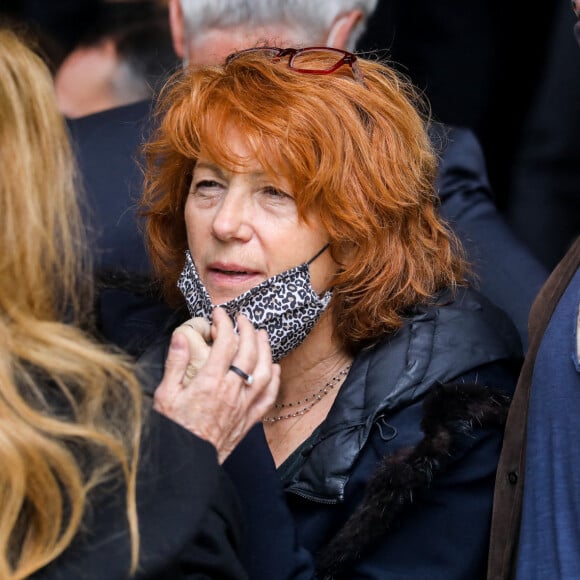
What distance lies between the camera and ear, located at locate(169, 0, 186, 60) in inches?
142

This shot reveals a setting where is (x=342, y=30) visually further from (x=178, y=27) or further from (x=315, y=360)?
(x=315, y=360)

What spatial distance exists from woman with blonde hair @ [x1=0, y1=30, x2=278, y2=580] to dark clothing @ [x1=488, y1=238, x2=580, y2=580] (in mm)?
688

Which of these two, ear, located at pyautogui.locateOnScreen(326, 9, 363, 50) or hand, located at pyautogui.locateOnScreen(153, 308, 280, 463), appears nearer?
hand, located at pyautogui.locateOnScreen(153, 308, 280, 463)

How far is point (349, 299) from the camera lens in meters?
2.65

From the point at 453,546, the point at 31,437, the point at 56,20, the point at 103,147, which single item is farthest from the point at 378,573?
the point at 56,20

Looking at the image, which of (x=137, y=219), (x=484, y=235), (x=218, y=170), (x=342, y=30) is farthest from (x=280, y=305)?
(x=342, y=30)

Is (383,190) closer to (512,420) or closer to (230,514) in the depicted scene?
(512,420)

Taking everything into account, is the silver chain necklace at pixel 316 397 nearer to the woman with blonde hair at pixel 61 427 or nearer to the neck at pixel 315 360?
the neck at pixel 315 360

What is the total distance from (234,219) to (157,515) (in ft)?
3.14

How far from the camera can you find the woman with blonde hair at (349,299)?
94.1 inches

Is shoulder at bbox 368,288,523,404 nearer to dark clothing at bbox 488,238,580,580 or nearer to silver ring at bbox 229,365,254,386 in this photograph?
dark clothing at bbox 488,238,580,580

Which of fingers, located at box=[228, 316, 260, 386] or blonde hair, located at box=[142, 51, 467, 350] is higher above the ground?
blonde hair, located at box=[142, 51, 467, 350]

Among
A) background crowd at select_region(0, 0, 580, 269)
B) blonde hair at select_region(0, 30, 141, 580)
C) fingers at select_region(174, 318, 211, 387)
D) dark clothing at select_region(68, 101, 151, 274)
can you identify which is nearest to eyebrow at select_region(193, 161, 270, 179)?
fingers at select_region(174, 318, 211, 387)

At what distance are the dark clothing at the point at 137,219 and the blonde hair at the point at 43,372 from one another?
1204 mm
